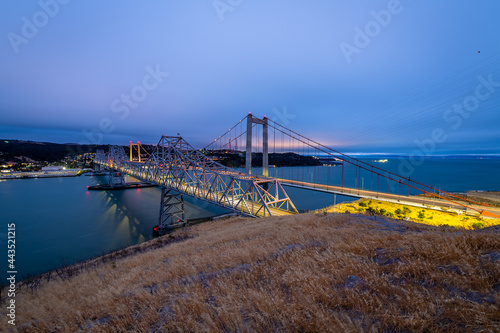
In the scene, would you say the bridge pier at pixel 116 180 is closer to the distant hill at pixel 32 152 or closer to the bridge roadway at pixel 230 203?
the bridge roadway at pixel 230 203

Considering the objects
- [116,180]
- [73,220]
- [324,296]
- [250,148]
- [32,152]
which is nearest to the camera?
[324,296]

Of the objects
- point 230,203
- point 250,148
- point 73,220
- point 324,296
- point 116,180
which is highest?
point 250,148

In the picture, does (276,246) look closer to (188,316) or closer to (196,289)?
(196,289)

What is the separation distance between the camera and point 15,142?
154 m

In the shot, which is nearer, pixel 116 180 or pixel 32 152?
pixel 116 180

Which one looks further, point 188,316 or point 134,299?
point 134,299

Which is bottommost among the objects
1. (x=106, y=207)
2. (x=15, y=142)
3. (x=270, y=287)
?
(x=106, y=207)

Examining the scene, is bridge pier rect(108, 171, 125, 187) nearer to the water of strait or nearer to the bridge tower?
the water of strait

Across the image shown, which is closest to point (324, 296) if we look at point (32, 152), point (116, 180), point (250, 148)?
point (250, 148)

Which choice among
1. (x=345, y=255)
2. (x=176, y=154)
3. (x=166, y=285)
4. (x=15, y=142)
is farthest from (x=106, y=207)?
(x=15, y=142)

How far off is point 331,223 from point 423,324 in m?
6.87

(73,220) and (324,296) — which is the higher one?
(324,296)

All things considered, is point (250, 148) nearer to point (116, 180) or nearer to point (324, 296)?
point (324, 296)

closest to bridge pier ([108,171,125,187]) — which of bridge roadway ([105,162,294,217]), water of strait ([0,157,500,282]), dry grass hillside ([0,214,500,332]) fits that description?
water of strait ([0,157,500,282])
